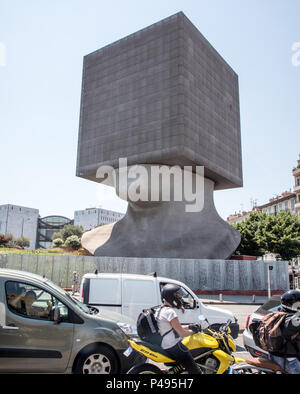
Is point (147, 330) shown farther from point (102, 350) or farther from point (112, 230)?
point (112, 230)

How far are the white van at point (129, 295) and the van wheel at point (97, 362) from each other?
3.25m

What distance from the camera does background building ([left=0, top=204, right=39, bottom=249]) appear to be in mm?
128625

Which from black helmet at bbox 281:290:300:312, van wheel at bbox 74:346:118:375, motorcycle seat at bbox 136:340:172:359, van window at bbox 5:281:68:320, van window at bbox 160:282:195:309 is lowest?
van wheel at bbox 74:346:118:375

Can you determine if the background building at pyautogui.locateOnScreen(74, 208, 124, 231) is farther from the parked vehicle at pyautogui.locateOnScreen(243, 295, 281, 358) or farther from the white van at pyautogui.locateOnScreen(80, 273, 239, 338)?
the parked vehicle at pyautogui.locateOnScreen(243, 295, 281, 358)

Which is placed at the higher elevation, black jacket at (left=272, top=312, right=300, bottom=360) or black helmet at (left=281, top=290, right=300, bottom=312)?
black helmet at (left=281, top=290, right=300, bottom=312)

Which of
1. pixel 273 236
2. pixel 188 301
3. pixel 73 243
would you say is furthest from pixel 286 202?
pixel 188 301

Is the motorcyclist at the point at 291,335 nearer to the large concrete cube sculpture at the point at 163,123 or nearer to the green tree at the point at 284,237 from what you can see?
the large concrete cube sculpture at the point at 163,123

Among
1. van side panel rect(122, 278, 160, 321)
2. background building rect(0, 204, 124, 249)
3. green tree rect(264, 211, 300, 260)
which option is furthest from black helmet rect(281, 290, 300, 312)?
background building rect(0, 204, 124, 249)

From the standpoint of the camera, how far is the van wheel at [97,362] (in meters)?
5.05

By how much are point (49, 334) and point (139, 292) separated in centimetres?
378

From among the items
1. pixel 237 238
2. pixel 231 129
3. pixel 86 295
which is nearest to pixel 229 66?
pixel 231 129

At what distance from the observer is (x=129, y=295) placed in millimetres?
8562

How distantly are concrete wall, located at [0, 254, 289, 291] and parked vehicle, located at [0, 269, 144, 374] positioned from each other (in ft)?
59.2

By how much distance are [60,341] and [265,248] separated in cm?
4002
